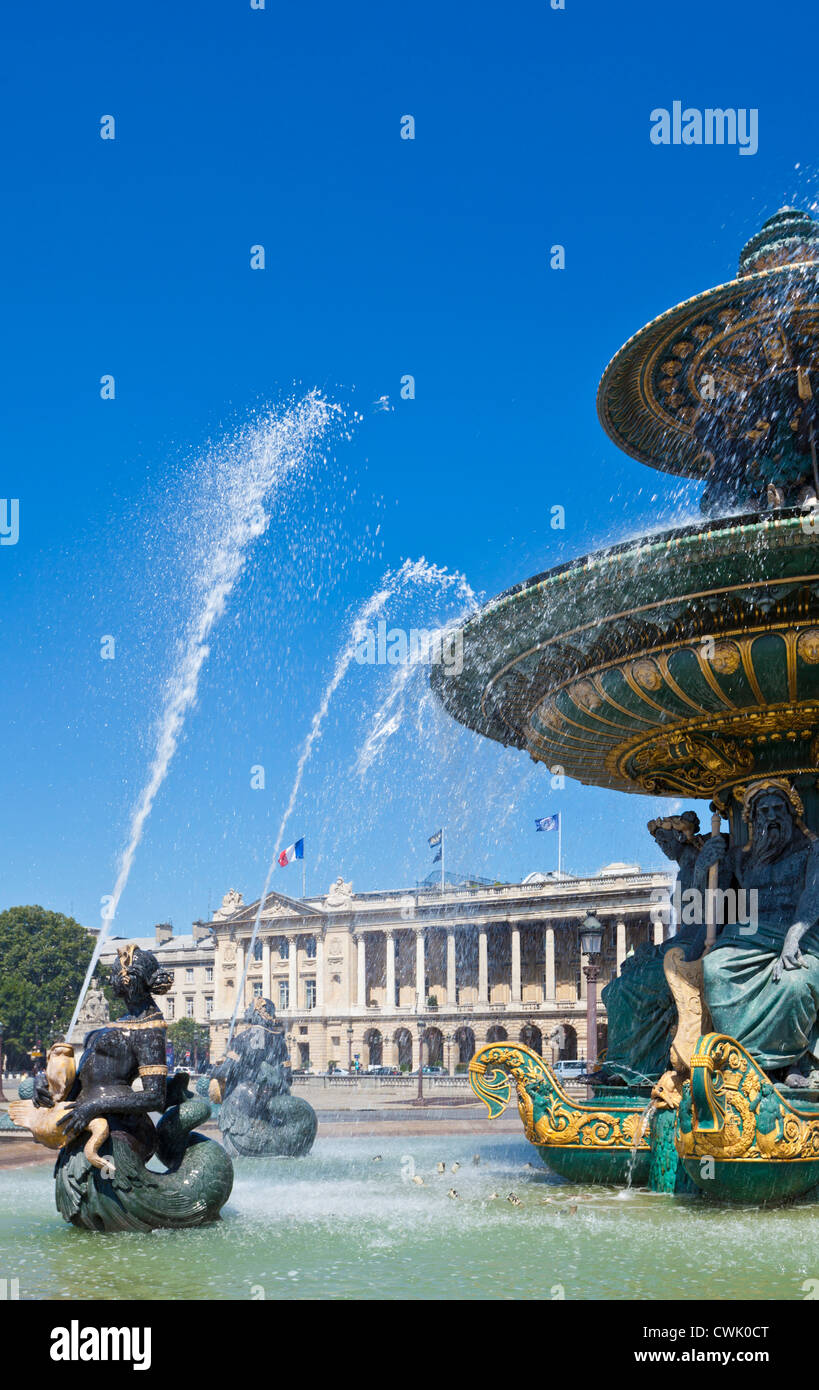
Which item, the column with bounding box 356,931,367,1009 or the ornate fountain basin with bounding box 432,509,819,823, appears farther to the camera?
the column with bounding box 356,931,367,1009

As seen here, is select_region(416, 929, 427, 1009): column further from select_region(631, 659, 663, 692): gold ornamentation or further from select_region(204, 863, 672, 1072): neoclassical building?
→ select_region(631, 659, 663, 692): gold ornamentation

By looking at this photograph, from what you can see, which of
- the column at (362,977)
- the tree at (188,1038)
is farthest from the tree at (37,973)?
the column at (362,977)

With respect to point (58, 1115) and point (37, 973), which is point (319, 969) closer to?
point (37, 973)

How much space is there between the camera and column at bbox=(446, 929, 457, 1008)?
3346 inches

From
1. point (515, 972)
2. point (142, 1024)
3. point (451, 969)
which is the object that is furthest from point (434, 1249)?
point (451, 969)

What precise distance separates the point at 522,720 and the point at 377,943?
82700mm

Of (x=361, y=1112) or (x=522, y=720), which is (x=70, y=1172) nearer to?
(x=522, y=720)

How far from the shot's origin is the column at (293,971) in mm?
92312

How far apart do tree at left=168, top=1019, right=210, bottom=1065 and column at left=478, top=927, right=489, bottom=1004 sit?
19183 millimetres

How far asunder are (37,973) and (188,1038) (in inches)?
764

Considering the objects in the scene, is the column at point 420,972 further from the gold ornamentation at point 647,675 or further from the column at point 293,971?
the gold ornamentation at point 647,675

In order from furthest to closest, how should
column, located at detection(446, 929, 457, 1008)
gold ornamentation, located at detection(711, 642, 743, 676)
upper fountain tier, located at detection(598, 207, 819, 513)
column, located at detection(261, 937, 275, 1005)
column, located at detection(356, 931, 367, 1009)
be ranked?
column, located at detection(261, 937, 275, 1005) < column, located at detection(356, 931, 367, 1009) < column, located at detection(446, 929, 457, 1008) < upper fountain tier, located at detection(598, 207, 819, 513) < gold ornamentation, located at detection(711, 642, 743, 676)

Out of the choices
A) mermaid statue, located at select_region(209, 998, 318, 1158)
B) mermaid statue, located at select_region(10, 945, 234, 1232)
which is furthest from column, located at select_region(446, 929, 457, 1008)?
mermaid statue, located at select_region(10, 945, 234, 1232)

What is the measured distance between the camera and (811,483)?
855 centimetres
